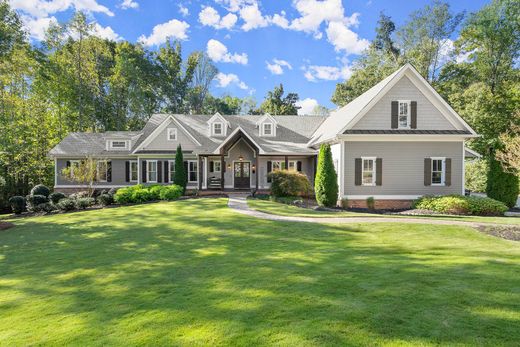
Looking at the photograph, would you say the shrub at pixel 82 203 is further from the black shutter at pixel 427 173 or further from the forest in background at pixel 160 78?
the black shutter at pixel 427 173

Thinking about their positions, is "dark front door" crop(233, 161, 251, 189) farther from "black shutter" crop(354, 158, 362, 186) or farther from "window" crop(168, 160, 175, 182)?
"black shutter" crop(354, 158, 362, 186)

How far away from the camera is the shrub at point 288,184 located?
747 inches

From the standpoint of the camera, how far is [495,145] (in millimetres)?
16344

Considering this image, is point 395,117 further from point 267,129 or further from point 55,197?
point 55,197

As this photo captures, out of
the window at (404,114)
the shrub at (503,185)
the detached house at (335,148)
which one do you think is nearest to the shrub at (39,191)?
the detached house at (335,148)

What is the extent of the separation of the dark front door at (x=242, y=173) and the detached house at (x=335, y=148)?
0.08m

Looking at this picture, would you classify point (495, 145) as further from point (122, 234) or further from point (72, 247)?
point (72, 247)

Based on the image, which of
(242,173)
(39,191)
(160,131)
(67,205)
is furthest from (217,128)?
(39,191)

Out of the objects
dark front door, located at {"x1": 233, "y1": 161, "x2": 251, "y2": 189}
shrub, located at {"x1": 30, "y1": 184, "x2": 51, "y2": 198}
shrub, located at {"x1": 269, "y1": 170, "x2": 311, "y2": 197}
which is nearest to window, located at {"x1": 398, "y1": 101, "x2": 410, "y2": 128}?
shrub, located at {"x1": 269, "y1": 170, "x2": 311, "y2": 197}

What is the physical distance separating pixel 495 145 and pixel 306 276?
1656 cm

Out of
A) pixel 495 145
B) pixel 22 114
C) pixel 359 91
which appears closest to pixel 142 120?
pixel 22 114

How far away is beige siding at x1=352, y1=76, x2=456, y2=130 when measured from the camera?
695 inches

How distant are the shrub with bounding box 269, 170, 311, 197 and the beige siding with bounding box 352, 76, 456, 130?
5.34 m

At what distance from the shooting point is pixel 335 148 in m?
18.9
